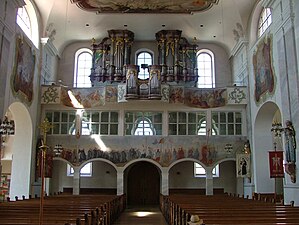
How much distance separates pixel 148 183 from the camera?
2538cm

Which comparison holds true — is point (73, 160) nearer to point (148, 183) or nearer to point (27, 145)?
point (27, 145)

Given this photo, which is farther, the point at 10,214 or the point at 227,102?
the point at 227,102

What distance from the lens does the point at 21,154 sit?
A: 2031cm

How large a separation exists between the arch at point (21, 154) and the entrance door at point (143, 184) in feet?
25.0

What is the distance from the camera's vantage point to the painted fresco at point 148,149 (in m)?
21.9

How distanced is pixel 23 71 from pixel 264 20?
13179 millimetres

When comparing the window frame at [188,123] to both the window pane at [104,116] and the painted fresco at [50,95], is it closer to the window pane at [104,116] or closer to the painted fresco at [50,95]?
the window pane at [104,116]

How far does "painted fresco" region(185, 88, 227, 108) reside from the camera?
22203mm

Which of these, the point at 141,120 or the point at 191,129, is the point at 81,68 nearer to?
the point at 141,120

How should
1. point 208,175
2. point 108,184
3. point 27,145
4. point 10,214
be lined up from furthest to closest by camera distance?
point 108,184, point 208,175, point 27,145, point 10,214

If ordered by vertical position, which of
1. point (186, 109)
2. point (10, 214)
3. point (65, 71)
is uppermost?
point (65, 71)

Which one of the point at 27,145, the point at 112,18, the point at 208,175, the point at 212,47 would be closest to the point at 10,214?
Answer: the point at 27,145

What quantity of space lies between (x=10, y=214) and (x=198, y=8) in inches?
662

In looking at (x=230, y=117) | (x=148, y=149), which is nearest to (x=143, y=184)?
(x=148, y=149)
